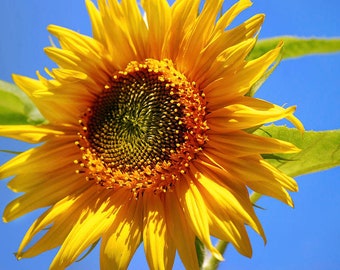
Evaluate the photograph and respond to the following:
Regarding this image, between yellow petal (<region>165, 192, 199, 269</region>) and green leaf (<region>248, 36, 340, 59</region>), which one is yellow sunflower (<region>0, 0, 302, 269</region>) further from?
green leaf (<region>248, 36, 340, 59</region>)

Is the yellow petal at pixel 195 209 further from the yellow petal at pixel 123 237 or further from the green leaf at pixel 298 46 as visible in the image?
the green leaf at pixel 298 46

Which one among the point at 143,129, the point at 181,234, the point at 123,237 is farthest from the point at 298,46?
the point at 123,237

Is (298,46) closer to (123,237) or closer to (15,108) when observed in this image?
(123,237)

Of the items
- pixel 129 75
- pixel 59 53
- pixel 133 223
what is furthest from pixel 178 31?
pixel 133 223

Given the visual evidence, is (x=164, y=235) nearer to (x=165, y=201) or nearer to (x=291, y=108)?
(x=165, y=201)

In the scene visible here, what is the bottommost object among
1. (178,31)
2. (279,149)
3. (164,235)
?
(164,235)

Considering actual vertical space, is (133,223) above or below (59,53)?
below
